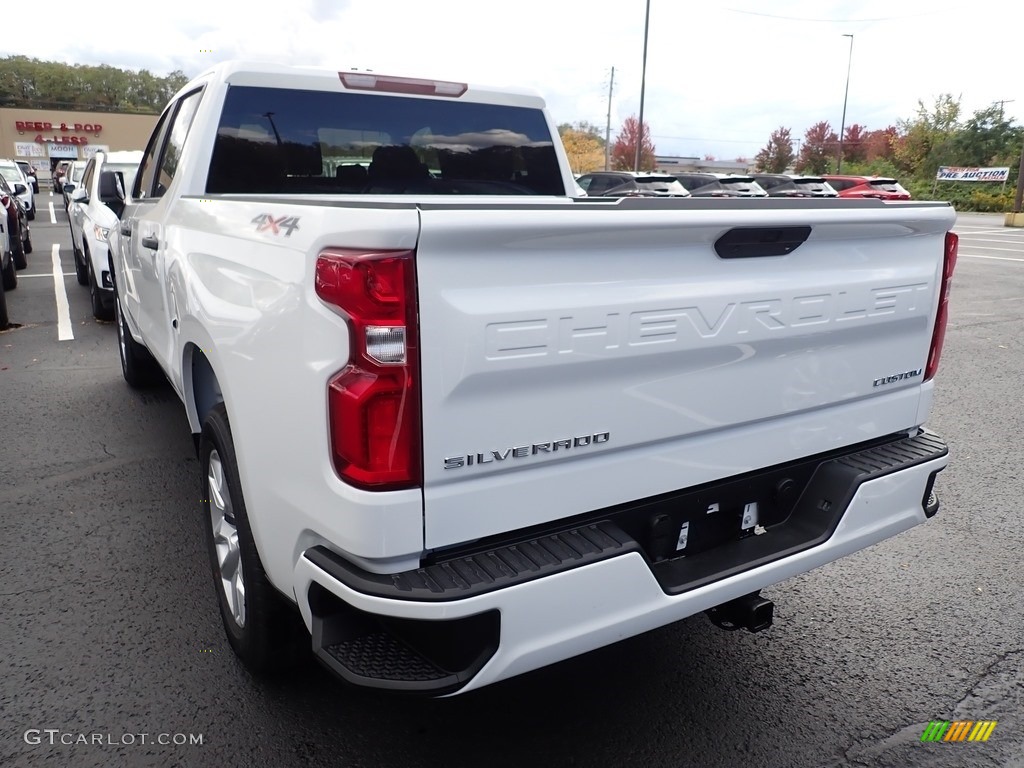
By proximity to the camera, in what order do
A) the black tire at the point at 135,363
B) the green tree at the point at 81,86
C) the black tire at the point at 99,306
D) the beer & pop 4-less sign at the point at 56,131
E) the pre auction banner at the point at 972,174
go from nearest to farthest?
the black tire at the point at 135,363, the black tire at the point at 99,306, the pre auction banner at the point at 972,174, the beer & pop 4-less sign at the point at 56,131, the green tree at the point at 81,86

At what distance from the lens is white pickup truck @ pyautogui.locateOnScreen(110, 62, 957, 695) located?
190cm

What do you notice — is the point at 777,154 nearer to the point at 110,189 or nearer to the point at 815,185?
the point at 815,185

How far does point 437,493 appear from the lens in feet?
6.43

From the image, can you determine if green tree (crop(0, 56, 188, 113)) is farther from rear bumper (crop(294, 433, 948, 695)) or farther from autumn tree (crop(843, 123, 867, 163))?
rear bumper (crop(294, 433, 948, 695))

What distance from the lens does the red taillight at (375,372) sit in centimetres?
184

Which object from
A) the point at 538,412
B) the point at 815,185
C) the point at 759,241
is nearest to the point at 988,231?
the point at 815,185

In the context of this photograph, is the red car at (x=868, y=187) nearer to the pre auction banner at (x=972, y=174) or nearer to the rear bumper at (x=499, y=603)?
the pre auction banner at (x=972, y=174)

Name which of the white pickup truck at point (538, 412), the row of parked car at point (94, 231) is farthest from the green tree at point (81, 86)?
the white pickup truck at point (538, 412)

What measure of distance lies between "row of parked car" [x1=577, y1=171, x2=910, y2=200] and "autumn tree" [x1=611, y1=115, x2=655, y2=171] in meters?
42.7

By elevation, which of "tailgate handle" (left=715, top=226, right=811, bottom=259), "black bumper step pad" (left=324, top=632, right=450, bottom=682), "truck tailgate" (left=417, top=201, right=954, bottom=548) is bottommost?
"black bumper step pad" (left=324, top=632, right=450, bottom=682)

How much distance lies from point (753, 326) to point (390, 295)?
1145 millimetres

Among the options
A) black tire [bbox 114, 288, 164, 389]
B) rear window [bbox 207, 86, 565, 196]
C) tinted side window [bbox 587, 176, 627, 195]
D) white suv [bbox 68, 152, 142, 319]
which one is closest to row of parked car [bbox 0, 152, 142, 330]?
white suv [bbox 68, 152, 142, 319]

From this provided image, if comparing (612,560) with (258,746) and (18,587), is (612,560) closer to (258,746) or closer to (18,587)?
(258,746)

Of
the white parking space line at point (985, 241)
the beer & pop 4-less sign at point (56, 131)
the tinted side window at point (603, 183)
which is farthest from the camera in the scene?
the beer & pop 4-less sign at point (56, 131)
